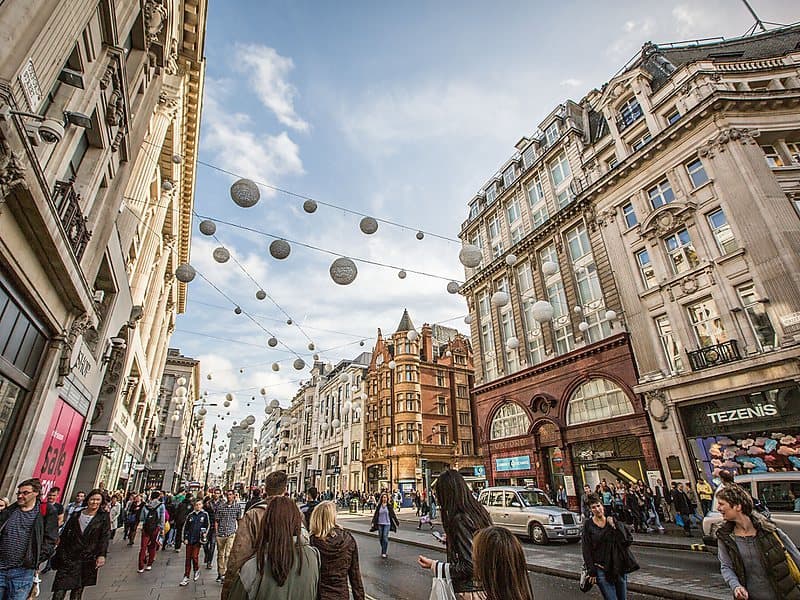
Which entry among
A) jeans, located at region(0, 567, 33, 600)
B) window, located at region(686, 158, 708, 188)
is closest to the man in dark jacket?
jeans, located at region(0, 567, 33, 600)

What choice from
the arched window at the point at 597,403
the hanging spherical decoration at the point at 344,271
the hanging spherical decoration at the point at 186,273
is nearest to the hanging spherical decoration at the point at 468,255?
the hanging spherical decoration at the point at 344,271

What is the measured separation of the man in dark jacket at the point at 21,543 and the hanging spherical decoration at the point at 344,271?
6.44 m

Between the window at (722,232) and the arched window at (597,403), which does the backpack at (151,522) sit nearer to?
the arched window at (597,403)

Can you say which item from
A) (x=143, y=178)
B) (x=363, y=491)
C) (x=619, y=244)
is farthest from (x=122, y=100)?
(x=363, y=491)

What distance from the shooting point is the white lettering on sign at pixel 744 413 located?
1513cm

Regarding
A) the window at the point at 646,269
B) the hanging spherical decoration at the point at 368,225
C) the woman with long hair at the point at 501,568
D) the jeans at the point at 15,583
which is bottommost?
A: the jeans at the point at 15,583

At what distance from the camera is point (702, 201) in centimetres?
1892

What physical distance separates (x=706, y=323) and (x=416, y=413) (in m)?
31.4

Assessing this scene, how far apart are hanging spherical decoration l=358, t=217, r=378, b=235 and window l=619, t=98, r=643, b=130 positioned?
2124cm

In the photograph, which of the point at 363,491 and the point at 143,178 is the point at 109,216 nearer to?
the point at 143,178

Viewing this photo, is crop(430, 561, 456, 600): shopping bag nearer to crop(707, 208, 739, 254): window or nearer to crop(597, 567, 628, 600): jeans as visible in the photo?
crop(597, 567, 628, 600): jeans

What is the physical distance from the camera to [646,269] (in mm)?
21000

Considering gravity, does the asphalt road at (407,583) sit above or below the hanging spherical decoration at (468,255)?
below

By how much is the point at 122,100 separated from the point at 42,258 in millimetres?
6218
